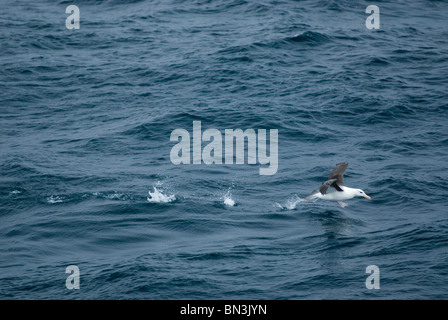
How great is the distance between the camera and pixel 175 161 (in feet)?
92.7

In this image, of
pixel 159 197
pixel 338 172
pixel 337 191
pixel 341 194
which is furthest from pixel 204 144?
pixel 338 172

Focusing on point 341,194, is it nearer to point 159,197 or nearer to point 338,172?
point 338,172

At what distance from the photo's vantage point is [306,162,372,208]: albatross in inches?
883

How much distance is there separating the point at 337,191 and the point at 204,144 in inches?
333

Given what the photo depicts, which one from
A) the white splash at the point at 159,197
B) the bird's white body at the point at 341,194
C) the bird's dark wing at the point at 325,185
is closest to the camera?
the bird's dark wing at the point at 325,185

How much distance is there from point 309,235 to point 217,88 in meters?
15.2

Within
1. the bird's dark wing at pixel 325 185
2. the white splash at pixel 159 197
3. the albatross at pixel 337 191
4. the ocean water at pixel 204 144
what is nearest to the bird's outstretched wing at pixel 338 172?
the albatross at pixel 337 191

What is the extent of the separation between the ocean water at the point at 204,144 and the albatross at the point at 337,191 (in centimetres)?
72

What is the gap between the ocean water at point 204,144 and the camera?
19.5 meters

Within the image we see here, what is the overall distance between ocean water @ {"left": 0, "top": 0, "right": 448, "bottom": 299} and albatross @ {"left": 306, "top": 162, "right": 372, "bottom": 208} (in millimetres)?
717

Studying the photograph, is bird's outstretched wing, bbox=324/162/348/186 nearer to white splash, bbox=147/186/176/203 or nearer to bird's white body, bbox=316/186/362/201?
bird's white body, bbox=316/186/362/201

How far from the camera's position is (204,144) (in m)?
29.9

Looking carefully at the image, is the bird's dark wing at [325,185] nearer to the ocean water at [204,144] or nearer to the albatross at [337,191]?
the albatross at [337,191]
